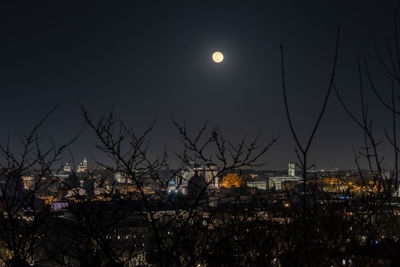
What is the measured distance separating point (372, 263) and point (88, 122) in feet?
9.81

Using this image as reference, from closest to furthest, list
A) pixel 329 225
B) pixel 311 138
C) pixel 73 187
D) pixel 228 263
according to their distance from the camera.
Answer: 1. pixel 311 138
2. pixel 73 187
3. pixel 228 263
4. pixel 329 225

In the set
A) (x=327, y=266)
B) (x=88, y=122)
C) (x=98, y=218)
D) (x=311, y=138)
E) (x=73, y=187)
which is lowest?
(x=327, y=266)

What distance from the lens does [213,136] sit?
380 centimetres

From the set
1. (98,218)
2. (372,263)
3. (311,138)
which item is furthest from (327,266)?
(311,138)

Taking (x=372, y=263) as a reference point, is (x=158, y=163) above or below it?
above

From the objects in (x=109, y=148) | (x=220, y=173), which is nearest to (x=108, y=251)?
(x=109, y=148)


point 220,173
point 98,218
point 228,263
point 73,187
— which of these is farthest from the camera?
point 228,263

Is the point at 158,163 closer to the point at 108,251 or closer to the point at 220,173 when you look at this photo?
the point at 220,173

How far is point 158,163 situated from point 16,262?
1718 millimetres

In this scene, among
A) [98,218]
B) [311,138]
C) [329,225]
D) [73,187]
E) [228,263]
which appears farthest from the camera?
[329,225]

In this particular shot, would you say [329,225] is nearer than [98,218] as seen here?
No

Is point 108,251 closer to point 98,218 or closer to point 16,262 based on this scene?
point 98,218

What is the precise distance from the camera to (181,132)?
3707 millimetres

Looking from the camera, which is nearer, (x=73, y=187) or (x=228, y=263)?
(x=73, y=187)
